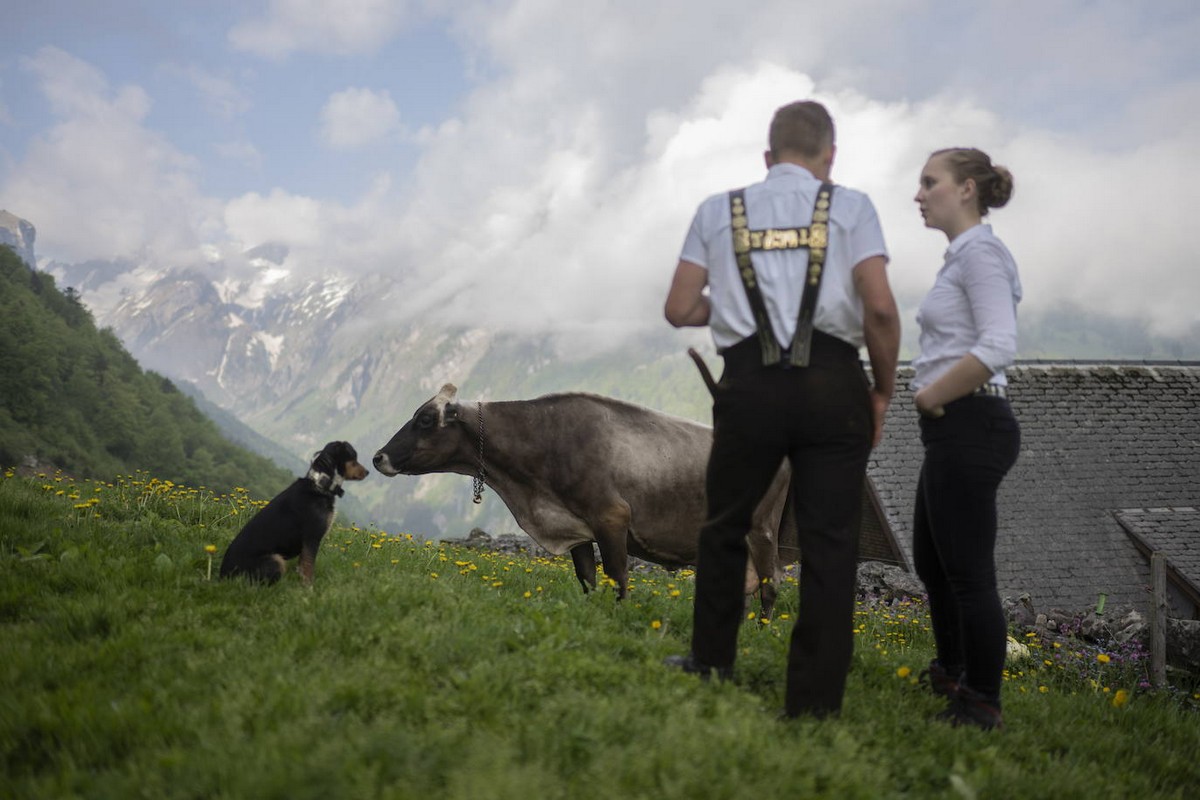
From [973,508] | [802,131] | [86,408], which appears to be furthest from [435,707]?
[86,408]

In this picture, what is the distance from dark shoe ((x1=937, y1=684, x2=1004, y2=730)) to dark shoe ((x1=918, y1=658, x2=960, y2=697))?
27 cm

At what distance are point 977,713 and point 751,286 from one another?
2858 mm

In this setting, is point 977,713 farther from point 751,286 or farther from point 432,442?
point 432,442

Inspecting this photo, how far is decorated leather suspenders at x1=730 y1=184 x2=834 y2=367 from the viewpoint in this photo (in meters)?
4.14

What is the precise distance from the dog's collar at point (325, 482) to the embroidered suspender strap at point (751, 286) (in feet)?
13.2

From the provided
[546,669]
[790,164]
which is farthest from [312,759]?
[790,164]

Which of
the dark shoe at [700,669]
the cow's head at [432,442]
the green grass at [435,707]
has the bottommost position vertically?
the green grass at [435,707]

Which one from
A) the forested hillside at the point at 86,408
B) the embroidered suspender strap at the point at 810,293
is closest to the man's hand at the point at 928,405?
the embroidered suspender strap at the point at 810,293

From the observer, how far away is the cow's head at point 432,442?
27.2ft

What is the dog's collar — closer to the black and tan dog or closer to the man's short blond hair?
the black and tan dog

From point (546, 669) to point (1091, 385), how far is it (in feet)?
97.0

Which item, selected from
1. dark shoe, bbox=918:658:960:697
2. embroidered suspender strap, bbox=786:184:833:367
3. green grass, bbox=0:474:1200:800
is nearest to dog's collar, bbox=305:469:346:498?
green grass, bbox=0:474:1200:800

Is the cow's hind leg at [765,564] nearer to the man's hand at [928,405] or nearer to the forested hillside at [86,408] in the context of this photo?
the man's hand at [928,405]

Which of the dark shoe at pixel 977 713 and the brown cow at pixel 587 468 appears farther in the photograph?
the brown cow at pixel 587 468
